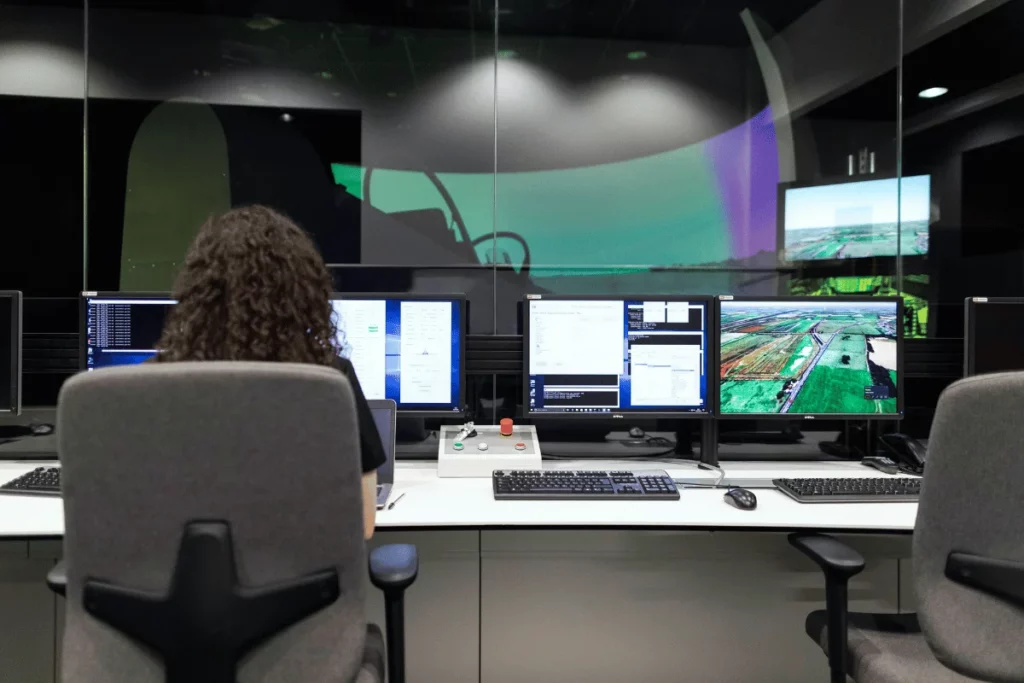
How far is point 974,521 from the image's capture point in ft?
3.20

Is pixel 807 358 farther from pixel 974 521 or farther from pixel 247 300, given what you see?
pixel 247 300

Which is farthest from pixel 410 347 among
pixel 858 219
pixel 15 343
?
pixel 858 219

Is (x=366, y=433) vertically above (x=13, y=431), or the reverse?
(x=366, y=433)

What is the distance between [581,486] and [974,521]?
792 millimetres

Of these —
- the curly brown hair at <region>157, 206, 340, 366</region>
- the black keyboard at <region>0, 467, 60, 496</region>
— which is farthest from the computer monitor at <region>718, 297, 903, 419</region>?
the black keyboard at <region>0, 467, 60, 496</region>

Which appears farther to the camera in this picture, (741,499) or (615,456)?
(615,456)

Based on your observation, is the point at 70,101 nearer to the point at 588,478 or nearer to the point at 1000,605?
the point at 588,478

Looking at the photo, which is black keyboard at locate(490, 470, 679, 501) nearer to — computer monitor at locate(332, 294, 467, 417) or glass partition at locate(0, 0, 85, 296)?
computer monitor at locate(332, 294, 467, 417)

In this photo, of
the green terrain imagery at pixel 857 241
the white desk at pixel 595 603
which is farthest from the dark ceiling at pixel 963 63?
the white desk at pixel 595 603

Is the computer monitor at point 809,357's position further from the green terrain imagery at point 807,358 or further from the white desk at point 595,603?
the white desk at point 595,603

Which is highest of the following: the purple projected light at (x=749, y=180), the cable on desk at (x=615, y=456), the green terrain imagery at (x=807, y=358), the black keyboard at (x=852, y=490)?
the purple projected light at (x=749, y=180)

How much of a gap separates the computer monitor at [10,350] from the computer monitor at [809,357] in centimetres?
212

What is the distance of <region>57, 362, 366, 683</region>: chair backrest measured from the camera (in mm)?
761

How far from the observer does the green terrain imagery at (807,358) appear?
180 centimetres
